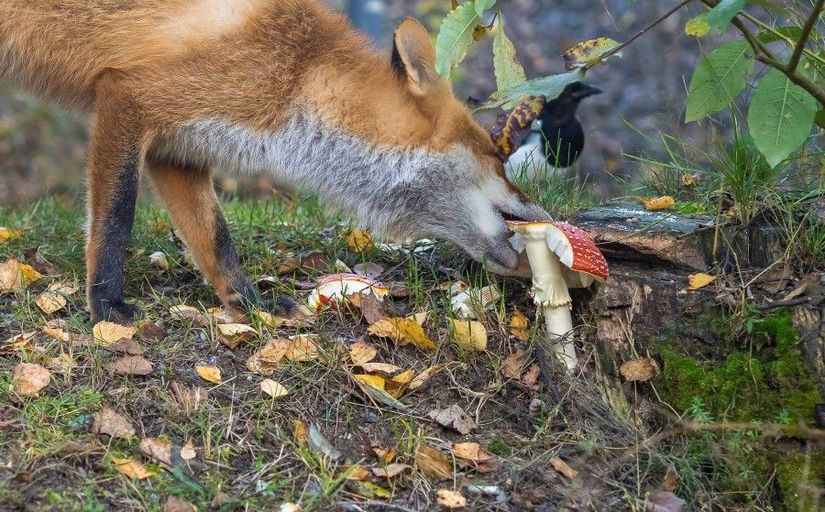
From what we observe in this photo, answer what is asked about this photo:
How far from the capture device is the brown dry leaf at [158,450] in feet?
10.1

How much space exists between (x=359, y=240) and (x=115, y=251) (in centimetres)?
140

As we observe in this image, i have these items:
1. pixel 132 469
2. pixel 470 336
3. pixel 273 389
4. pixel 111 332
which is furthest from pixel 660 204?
pixel 132 469

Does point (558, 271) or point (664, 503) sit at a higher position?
point (558, 271)

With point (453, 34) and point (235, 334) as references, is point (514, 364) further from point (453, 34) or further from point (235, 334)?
point (453, 34)

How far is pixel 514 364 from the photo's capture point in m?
3.80

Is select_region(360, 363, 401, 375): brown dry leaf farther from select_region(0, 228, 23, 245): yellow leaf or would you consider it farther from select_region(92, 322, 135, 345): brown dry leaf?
select_region(0, 228, 23, 245): yellow leaf

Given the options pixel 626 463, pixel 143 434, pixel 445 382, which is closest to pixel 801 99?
pixel 626 463

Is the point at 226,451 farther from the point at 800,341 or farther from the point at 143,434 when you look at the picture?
the point at 800,341

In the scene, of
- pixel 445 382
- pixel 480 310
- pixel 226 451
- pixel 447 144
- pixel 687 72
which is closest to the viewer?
pixel 226 451

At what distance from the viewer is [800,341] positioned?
10.8 feet

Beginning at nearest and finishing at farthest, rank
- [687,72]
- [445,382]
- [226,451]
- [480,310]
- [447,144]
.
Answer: [226,451] → [445,382] → [480,310] → [447,144] → [687,72]

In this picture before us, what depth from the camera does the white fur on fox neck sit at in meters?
4.18

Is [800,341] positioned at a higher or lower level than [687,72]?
higher

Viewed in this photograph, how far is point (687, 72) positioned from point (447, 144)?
7.80m
